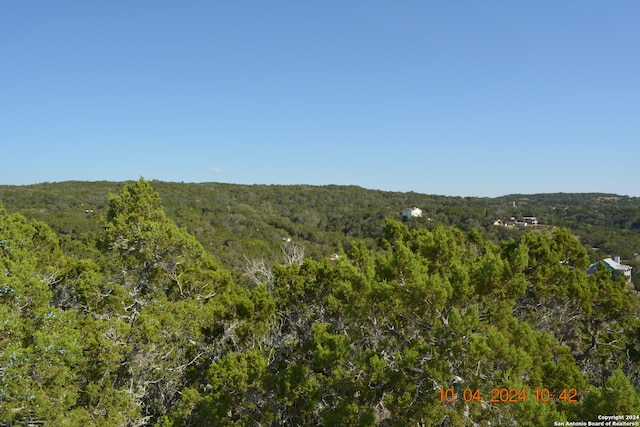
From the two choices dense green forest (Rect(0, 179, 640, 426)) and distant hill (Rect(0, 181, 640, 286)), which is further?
distant hill (Rect(0, 181, 640, 286))

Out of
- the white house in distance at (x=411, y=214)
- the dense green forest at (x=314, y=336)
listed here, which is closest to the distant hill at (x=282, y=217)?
the white house in distance at (x=411, y=214)

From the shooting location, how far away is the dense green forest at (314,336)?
217 inches

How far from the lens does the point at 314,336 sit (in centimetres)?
736

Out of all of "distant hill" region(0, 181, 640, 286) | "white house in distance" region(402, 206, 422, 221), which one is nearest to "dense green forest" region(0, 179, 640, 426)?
"distant hill" region(0, 181, 640, 286)

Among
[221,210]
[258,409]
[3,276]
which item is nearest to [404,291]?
[258,409]

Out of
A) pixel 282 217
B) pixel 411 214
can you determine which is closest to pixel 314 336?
pixel 411 214

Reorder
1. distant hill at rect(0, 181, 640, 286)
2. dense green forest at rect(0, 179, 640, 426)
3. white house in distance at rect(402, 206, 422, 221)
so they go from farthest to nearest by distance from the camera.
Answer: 1. white house in distance at rect(402, 206, 422, 221)
2. distant hill at rect(0, 181, 640, 286)
3. dense green forest at rect(0, 179, 640, 426)

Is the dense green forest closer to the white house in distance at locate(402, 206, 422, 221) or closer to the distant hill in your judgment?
the distant hill

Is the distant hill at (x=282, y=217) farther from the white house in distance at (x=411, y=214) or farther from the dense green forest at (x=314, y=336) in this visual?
the dense green forest at (x=314, y=336)

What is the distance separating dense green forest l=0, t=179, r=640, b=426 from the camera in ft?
18.1

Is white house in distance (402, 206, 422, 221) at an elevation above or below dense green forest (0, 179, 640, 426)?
above

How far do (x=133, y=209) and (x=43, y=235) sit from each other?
3161 millimetres

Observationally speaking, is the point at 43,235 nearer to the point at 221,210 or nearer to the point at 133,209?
the point at 133,209

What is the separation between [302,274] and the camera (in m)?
10.3
